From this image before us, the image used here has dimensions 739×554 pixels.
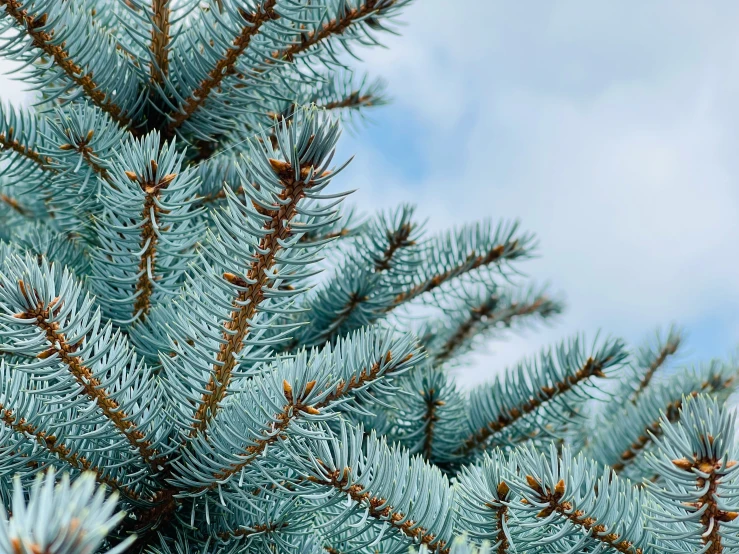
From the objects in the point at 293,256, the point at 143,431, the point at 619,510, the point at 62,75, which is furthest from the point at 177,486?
the point at 62,75

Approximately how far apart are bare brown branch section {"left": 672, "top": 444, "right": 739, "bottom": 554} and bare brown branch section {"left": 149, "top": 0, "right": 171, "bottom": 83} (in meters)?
0.57

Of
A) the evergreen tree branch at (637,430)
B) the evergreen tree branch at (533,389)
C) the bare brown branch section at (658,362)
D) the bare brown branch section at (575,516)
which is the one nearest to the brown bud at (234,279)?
the bare brown branch section at (575,516)

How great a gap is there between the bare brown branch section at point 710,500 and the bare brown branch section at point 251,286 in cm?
24

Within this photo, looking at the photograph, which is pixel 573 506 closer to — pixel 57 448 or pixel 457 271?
pixel 57 448

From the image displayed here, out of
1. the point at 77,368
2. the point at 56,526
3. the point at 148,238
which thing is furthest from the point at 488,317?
the point at 56,526

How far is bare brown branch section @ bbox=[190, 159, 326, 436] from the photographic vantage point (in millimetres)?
333

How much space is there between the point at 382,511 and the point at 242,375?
126 mm

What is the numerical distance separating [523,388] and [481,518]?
306 mm

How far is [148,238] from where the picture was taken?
1.66ft

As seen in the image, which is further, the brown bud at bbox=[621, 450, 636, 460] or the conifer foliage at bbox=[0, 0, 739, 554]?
the brown bud at bbox=[621, 450, 636, 460]

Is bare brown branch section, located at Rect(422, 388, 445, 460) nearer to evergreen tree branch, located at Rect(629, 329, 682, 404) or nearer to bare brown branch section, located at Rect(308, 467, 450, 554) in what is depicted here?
bare brown branch section, located at Rect(308, 467, 450, 554)

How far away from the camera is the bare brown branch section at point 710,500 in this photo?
32 centimetres

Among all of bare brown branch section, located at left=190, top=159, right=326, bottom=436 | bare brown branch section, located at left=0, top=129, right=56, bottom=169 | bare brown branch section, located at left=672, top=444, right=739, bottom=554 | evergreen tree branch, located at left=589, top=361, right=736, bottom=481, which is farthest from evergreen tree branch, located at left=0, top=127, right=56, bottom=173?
evergreen tree branch, located at left=589, top=361, right=736, bottom=481

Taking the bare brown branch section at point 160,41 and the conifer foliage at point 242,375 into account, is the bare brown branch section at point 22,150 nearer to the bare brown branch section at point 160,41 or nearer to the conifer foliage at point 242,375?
the conifer foliage at point 242,375
